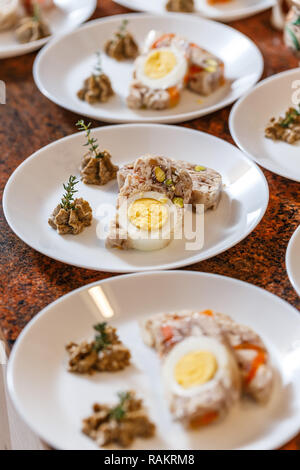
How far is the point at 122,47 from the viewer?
3.39m

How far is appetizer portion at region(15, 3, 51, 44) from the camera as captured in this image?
3.49 metres

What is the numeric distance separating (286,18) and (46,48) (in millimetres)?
1386

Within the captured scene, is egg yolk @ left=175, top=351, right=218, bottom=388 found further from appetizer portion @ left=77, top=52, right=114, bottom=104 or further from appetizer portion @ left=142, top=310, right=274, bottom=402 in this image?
appetizer portion @ left=77, top=52, right=114, bottom=104

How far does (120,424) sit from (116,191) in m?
1.14

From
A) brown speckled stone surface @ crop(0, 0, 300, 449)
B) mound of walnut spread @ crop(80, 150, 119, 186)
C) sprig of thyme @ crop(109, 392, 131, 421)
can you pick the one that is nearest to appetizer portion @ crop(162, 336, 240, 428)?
sprig of thyme @ crop(109, 392, 131, 421)

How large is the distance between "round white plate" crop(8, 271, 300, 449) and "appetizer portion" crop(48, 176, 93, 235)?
0.38 metres

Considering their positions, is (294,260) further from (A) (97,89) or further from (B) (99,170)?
(A) (97,89)

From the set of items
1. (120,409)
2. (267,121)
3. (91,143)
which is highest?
(91,143)

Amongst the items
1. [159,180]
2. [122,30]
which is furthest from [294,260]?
[122,30]

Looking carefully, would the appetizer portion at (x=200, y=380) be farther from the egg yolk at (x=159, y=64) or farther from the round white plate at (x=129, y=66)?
the egg yolk at (x=159, y=64)

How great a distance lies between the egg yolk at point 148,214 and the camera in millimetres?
2205

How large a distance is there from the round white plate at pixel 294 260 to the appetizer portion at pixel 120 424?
690 millimetres

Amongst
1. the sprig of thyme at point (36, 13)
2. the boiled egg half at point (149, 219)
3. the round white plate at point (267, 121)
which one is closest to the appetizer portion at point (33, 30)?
the sprig of thyme at point (36, 13)
